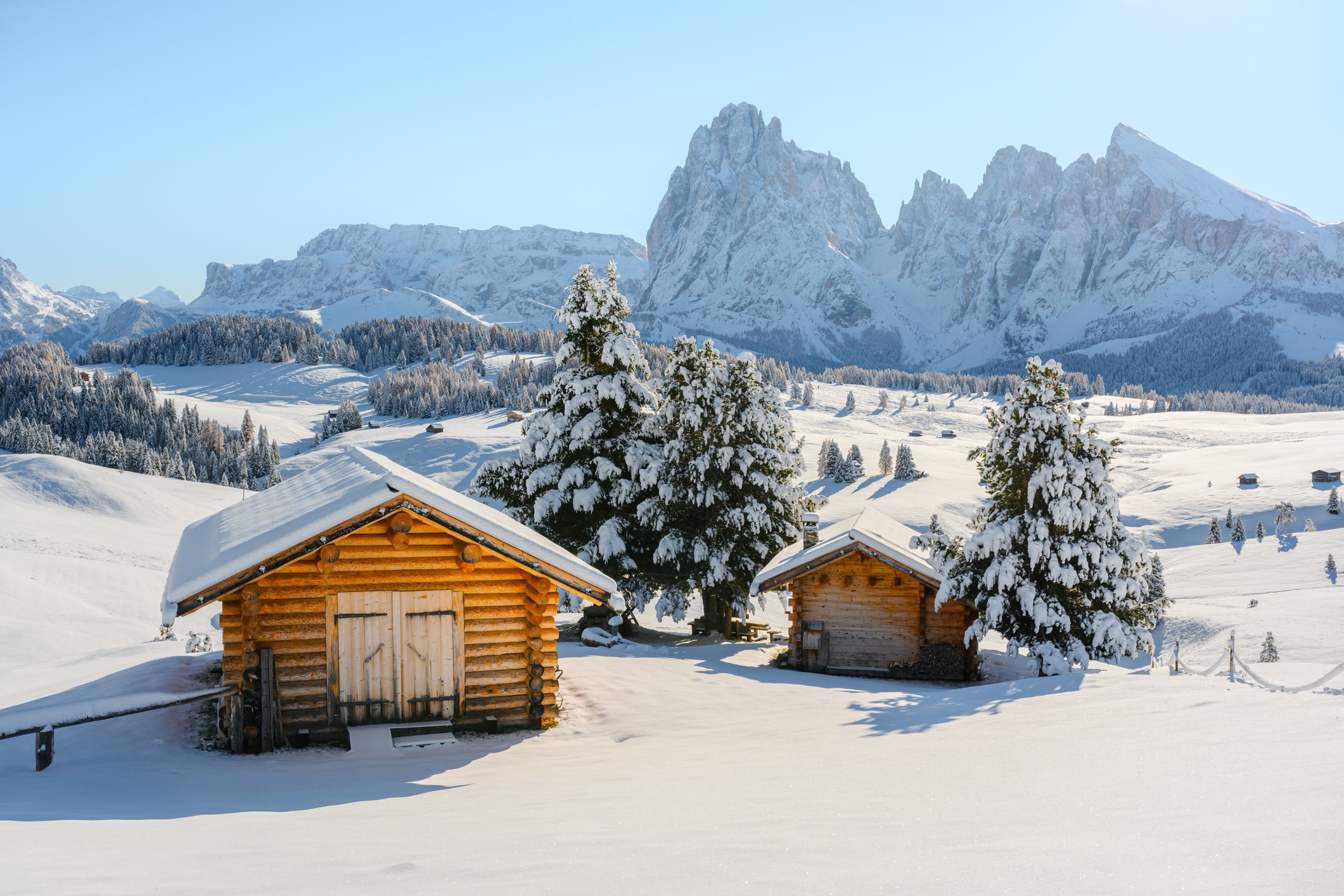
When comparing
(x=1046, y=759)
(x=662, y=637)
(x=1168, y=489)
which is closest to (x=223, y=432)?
(x=662, y=637)

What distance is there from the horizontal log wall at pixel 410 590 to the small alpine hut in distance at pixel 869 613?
8.61 m

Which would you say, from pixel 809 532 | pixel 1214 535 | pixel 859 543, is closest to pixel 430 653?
pixel 859 543

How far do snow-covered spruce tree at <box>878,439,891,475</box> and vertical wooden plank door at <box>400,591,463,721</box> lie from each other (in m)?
90.6

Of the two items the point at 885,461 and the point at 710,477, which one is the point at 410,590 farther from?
the point at 885,461

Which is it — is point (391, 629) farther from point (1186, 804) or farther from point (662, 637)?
point (662, 637)

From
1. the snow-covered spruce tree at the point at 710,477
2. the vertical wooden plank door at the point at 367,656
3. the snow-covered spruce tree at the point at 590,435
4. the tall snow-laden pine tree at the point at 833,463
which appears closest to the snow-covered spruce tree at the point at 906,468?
the tall snow-laden pine tree at the point at 833,463

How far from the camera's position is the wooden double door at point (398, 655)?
1235 centimetres

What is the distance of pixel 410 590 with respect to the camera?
12570mm

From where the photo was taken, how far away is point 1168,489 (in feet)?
286

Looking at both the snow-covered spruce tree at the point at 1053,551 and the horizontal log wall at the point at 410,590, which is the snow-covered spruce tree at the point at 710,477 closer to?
the snow-covered spruce tree at the point at 1053,551

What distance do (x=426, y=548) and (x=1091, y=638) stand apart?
14.3 metres

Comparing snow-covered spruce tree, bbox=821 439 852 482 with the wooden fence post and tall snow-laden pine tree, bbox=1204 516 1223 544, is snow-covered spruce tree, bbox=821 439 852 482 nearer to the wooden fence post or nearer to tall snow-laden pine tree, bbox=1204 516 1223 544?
tall snow-laden pine tree, bbox=1204 516 1223 544

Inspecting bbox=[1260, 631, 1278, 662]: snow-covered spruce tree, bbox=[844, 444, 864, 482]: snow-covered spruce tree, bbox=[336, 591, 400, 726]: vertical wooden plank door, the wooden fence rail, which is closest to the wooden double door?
bbox=[336, 591, 400, 726]: vertical wooden plank door

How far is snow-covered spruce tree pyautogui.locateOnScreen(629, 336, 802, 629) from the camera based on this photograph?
2361 cm
